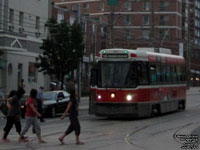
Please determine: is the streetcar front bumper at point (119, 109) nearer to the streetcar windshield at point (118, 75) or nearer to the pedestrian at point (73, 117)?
the streetcar windshield at point (118, 75)

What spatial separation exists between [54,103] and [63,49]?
1363 cm

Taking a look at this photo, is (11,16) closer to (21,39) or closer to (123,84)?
(21,39)

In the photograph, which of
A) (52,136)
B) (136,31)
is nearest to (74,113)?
(52,136)

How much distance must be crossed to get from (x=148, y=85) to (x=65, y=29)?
18198mm

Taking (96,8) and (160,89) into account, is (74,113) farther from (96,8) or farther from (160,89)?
(96,8)

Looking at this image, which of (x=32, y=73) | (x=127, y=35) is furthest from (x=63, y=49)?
(x=127, y=35)

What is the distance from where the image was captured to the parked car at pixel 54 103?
89.2 feet

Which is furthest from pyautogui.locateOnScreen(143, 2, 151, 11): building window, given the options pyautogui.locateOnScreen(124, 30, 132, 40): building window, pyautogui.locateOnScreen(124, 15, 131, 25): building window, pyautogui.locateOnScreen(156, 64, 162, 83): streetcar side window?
→ pyautogui.locateOnScreen(156, 64, 162, 83): streetcar side window

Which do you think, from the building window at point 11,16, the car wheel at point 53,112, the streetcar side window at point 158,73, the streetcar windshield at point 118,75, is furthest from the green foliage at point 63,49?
the streetcar windshield at point 118,75

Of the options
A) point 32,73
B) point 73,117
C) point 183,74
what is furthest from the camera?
point 32,73

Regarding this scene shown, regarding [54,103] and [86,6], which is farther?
[86,6]

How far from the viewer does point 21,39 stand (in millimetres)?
41594

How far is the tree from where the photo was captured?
40.8 m

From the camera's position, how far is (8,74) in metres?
41.7
